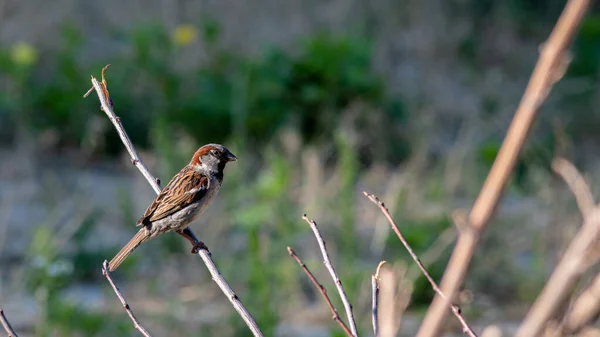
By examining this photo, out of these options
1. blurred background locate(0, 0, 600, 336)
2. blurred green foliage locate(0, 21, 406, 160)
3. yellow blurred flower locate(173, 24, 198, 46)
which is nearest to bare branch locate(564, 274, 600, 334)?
blurred background locate(0, 0, 600, 336)

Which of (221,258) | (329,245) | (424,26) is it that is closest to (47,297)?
→ (221,258)

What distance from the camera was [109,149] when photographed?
6637 millimetres

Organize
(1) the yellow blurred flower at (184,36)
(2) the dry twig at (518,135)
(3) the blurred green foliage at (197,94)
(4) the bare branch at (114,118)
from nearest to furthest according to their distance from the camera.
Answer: (2) the dry twig at (518,135)
(4) the bare branch at (114,118)
(3) the blurred green foliage at (197,94)
(1) the yellow blurred flower at (184,36)

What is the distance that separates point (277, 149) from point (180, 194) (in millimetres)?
3595

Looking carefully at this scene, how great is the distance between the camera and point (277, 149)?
609 centimetres

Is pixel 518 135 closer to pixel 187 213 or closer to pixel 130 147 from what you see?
pixel 130 147

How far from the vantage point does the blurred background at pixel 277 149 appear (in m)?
4.42

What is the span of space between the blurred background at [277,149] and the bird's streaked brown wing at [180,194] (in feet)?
3.04

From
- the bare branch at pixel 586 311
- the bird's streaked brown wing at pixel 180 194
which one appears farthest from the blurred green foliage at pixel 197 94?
the bare branch at pixel 586 311

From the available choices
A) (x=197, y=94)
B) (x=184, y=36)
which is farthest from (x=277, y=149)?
(x=184, y=36)

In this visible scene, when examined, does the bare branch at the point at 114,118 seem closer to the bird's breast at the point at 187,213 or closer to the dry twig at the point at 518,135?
the bird's breast at the point at 187,213

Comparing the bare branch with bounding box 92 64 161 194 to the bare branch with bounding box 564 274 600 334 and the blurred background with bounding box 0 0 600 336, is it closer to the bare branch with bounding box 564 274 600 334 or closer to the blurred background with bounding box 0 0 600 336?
the bare branch with bounding box 564 274 600 334

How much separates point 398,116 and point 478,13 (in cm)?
271

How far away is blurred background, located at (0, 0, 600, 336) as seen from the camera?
4.42 meters
